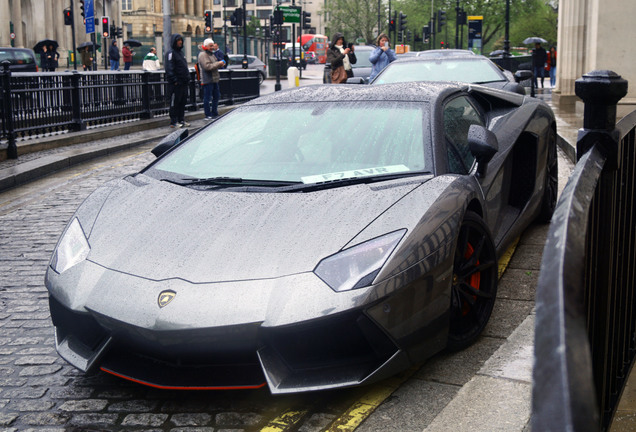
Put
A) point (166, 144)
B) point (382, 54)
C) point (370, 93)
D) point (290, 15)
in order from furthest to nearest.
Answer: point (290, 15), point (382, 54), point (166, 144), point (370, 93)

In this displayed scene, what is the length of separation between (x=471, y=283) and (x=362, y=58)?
984 inches

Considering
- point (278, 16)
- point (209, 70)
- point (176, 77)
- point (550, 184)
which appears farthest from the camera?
point (278, 16)

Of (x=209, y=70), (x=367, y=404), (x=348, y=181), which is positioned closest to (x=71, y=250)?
(x=348, y=181)

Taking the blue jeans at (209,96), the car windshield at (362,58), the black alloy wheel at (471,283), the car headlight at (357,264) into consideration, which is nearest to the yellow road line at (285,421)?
the car headlight at (357,264)

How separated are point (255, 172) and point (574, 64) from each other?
18424mm

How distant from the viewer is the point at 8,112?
12.0m

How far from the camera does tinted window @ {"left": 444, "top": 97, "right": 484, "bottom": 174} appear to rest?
452 centimetres

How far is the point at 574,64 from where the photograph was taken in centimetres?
2120

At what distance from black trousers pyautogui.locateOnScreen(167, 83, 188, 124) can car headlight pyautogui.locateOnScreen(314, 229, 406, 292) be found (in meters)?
14.0

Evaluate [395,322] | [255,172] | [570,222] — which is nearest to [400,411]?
[395,322]

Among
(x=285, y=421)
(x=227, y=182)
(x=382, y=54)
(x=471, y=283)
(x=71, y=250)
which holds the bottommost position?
(x=285, y=421)

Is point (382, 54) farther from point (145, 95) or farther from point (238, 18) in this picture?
point (238, 18)

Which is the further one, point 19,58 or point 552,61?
point 552,61

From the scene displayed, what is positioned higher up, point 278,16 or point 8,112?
point 278,16
